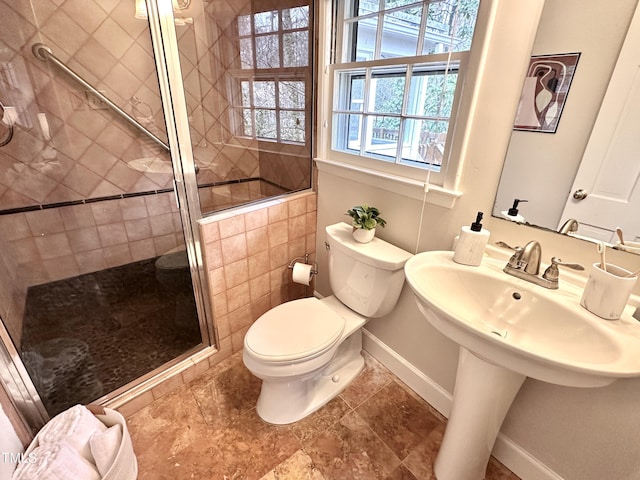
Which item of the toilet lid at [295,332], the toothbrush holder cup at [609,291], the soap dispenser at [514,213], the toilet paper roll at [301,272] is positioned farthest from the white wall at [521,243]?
the toilet paper roll at [301,272]

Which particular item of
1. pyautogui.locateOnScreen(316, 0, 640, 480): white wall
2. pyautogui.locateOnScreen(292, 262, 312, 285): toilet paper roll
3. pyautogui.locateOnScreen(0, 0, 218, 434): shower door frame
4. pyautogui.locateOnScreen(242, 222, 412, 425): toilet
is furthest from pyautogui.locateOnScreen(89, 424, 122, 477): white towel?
pyautogui.locateOnScreen(316, 0, 640, 480): white wall

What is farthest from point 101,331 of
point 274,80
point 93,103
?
point 274,80

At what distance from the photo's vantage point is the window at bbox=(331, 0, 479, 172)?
3.48 ft

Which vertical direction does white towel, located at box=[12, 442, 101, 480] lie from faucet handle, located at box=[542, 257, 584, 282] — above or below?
Result: below

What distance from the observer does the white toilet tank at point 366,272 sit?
129cm

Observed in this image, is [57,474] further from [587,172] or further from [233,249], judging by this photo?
[587,172]

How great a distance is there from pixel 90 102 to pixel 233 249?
4.41 ft

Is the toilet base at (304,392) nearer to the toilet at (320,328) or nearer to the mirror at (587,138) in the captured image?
the toilet at (320,328)

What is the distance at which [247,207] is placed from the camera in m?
1.54

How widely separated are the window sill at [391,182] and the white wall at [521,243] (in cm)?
3

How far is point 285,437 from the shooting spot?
1294 mm

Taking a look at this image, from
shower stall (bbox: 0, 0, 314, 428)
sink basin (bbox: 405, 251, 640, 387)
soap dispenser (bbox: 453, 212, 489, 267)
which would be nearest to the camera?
sink basin (bbox: 405, 251, 640, 387)

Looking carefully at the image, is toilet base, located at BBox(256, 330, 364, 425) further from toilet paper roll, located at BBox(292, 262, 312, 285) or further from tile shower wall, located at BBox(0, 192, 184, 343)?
tile shower wall, located at BBox(0, 192, 184, 343)

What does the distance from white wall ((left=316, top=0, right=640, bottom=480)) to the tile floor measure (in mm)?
270
